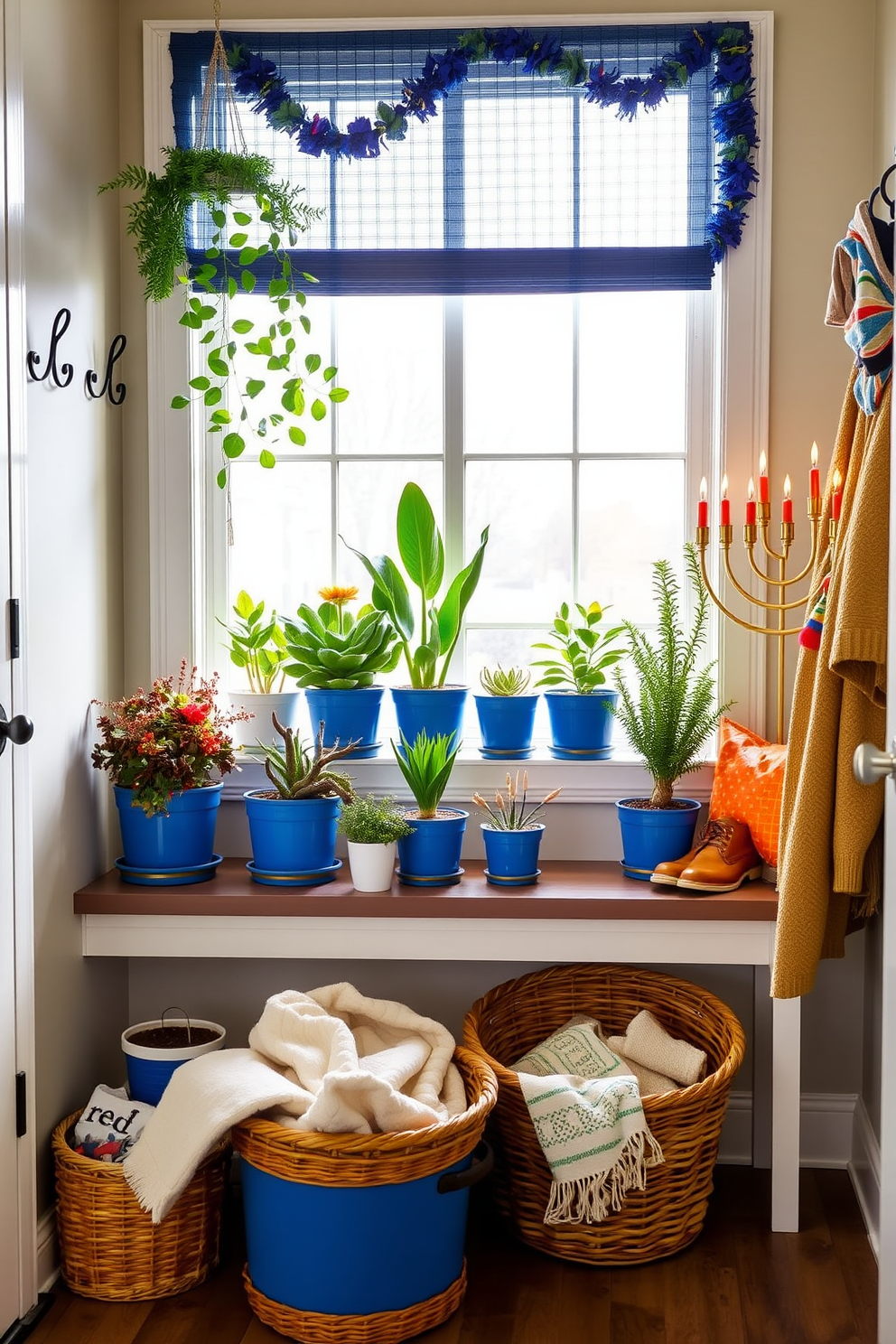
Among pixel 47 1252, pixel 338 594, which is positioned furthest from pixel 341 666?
pixel 47 1252

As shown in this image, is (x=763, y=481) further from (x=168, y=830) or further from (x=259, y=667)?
(x=168, y=830)

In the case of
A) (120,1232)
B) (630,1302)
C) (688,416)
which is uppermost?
(688,416)

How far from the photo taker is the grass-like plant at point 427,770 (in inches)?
101

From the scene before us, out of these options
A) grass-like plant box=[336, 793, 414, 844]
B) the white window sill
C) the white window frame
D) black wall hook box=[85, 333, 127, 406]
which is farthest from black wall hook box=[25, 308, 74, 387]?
grass-like plant box=[336, 793, 414, 844]

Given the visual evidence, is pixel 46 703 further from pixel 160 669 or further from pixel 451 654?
pixel 451 654

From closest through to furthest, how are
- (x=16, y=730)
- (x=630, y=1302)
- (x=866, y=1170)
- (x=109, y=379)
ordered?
(x=16, y=730)
(x=630, y=1302)
(x=866, y=1170)
(x=109, y=379)

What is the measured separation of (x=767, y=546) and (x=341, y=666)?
3.15 ft

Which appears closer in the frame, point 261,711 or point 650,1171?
point 650,1171

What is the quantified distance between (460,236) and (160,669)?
4.00 feet

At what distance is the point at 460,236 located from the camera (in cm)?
280

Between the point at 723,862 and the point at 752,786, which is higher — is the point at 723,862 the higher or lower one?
the lower one

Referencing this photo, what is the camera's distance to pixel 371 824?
2494 mm

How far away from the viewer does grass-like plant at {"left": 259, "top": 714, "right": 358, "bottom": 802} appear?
2561mm

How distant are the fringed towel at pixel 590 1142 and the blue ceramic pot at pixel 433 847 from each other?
1.53ft
